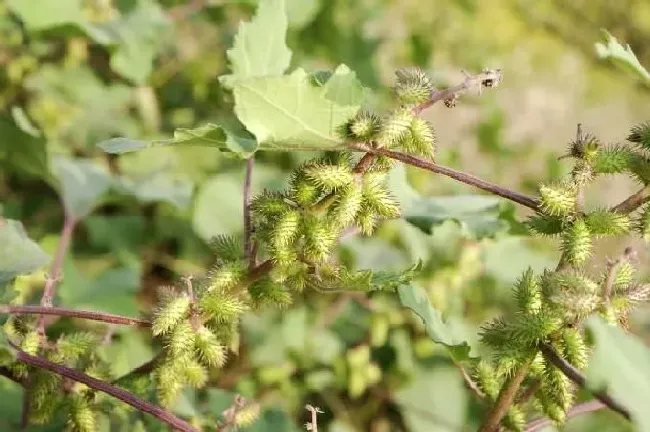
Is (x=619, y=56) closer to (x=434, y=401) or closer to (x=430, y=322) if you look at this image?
(x=430, y=322)

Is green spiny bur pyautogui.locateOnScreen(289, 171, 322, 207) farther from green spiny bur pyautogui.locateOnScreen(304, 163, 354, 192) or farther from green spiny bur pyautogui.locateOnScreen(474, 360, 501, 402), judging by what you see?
green spiny bur pyautogui.locateOnScreen(474, 360, 501, 402)

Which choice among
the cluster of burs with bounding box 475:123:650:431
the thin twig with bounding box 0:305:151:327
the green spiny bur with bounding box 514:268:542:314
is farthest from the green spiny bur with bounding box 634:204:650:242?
the thin twig with bounding box 0:305:151:327

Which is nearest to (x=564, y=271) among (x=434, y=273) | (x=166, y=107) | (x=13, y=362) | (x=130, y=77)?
(x=13, y=362)

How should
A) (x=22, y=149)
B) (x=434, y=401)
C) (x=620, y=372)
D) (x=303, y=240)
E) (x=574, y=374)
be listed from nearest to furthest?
(x=620, y=372) → (x=574, y=374) → (x=303, y=240) → (x=22, y=149) → (x=434, y=401)

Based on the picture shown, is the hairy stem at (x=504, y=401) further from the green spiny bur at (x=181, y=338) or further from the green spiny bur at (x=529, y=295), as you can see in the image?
the green spiny bur at (x=181, y=338)

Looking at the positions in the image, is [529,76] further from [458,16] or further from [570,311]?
[570,311]

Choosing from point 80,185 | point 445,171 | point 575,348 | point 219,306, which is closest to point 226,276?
point 219,306
